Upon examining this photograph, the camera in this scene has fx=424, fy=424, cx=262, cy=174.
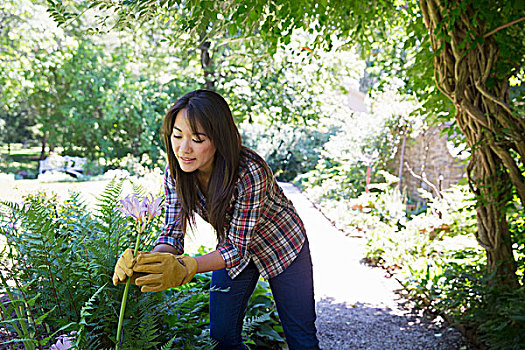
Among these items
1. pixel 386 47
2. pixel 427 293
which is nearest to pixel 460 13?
pixel 427 293

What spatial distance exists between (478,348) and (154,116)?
1066 cm

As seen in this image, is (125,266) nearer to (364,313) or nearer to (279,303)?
(279,303)

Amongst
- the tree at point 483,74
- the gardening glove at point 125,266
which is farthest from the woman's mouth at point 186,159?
the tree at point 483,74

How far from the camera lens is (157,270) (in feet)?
3.91

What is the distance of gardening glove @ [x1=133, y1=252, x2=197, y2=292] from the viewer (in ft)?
3.80

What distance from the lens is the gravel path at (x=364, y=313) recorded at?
2.98 meters

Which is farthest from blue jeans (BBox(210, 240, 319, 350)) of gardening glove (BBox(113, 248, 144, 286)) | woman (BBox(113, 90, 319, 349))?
gardening glove (BBox(113, 248, 144, 286))

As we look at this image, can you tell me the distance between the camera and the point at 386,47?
4.65m

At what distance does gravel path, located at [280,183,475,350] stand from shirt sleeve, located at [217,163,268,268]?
5.73ft

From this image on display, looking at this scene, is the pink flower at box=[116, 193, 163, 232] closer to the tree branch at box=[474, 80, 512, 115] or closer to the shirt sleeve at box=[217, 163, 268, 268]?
the shirt sleeve at box=[217, 163, 268, 268]

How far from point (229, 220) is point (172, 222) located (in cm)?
23

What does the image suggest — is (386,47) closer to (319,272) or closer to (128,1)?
(319,272)

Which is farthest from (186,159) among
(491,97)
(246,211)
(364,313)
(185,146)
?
(364,313)

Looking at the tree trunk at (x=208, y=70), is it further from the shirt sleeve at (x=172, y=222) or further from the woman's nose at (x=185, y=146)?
the woman's nose at (x=185, y=146)
